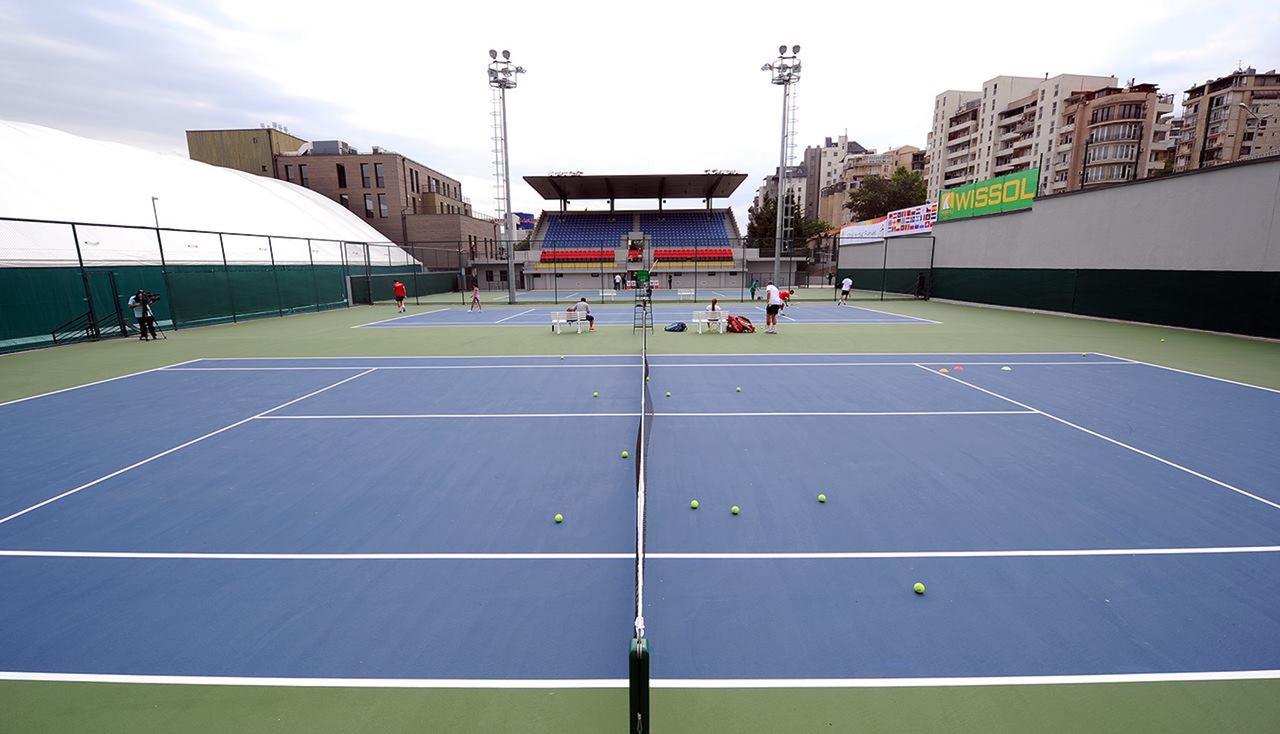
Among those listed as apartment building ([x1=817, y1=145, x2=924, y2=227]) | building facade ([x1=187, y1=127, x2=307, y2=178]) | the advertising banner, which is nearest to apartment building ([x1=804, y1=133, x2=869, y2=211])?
apartment building ([x1=817, y1=145, x2=924, y2=227])

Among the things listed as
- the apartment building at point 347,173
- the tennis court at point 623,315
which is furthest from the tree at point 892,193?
the apartment building at point 347,173

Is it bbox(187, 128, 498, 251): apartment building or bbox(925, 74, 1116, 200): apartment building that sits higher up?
bbox(925, 74, 1116, 200): apartment building

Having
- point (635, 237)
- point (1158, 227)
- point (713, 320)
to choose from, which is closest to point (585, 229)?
point (635, 237)

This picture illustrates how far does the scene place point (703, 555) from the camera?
4.99 m

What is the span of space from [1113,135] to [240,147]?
107 m

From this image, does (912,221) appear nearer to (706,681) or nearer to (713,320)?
(713,320)

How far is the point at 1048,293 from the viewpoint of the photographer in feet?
83.2

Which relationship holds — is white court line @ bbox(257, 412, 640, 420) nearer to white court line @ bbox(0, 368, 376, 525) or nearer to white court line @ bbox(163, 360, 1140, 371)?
white court line @ bbox(0, 368, 376, 525)

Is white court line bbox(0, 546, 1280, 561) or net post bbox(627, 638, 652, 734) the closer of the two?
net post bbox(627, 638, 652, 734)

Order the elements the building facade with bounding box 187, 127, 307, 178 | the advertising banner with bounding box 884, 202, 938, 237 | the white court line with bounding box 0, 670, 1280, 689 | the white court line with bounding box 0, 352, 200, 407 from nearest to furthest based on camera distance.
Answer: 1. the white court line with bounding box 0, 670, 1280, 689
2. the white court line with bounding box 0, 352, 200, 407
3. the advertising banner with bounding box 884, 202, 938, 237
4. the building facade with bounding box 187, 127, 307, 178

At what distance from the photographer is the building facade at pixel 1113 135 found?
69.7 m

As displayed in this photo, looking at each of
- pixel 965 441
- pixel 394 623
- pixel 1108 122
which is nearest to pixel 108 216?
pixel 394 623

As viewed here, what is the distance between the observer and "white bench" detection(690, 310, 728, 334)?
1973 cm

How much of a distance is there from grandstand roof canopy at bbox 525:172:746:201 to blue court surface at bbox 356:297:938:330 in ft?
90.3
